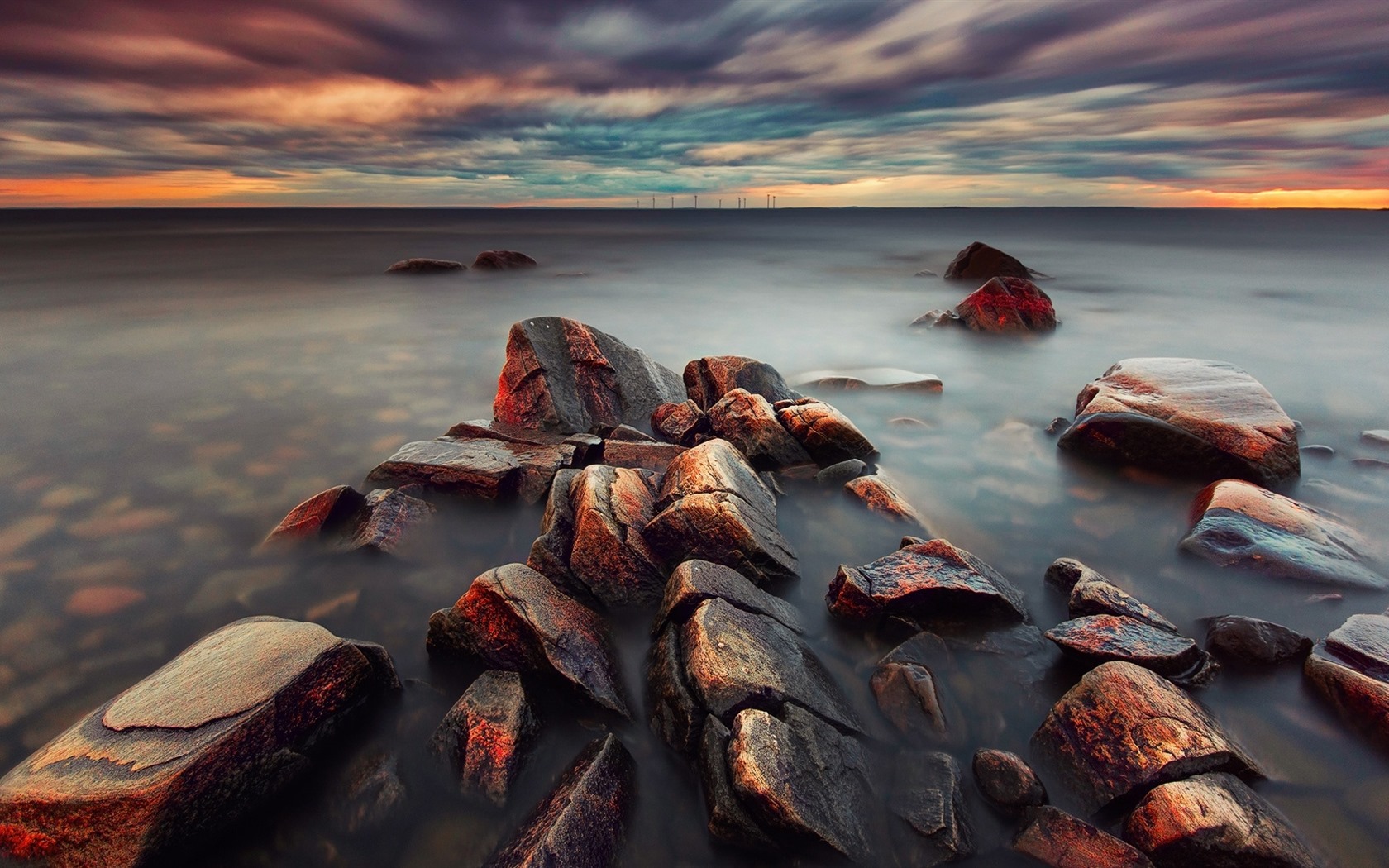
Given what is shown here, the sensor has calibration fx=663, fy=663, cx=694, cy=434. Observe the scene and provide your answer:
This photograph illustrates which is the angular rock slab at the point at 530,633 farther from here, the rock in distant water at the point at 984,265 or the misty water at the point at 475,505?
the rock in distant water at the point at 984,265

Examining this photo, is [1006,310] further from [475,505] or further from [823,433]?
[475,505]

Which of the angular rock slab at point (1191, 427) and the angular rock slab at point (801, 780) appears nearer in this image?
the angular rock slab at point (801, 780)

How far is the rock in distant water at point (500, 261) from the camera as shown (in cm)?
2900

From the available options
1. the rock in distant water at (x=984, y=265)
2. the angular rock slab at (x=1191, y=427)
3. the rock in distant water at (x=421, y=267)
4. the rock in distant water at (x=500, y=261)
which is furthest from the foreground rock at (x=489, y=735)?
the rock in distant water at (x=500, y=261)

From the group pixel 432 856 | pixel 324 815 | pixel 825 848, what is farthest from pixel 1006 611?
pixel 324 815

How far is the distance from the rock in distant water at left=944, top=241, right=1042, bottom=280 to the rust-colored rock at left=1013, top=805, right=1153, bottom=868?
72.7 ft

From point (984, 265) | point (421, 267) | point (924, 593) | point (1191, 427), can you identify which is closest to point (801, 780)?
point (924, 593)

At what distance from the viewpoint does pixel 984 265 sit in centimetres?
2377

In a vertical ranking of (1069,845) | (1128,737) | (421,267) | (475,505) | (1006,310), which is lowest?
(421,267)

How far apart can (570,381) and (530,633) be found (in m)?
4.49

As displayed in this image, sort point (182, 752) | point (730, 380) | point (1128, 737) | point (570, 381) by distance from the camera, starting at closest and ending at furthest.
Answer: point (182, 752) < point (1128, 737) < point (570, 381) < point (730, 380)

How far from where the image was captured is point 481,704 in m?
3.53

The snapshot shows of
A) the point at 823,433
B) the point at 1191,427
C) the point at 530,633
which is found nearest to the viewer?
the point at 530,633

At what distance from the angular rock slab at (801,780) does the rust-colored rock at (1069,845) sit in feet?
2.37
